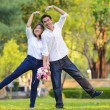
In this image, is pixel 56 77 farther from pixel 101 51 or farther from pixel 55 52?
pixel 101 51

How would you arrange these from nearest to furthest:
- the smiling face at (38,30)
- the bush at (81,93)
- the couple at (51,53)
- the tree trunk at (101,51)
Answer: the couple at (51,53) < the smiling face at (38,30) < the bush at (81,93) < the tree trunk at (101,51)

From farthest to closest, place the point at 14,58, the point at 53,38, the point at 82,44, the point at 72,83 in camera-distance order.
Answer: the point at 72,83 < the point at 82,44 < the point at 14,58 < the point at 53,38

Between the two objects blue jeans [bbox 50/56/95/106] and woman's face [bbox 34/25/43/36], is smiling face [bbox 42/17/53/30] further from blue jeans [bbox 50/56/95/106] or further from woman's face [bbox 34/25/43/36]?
blue jeans [bbox 50/56/95/106]

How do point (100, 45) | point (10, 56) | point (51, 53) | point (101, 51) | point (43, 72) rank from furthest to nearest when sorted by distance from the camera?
point (101, 51) → point (100, 45) → point (10, 56) → point (51, 53) → point (43, 72)

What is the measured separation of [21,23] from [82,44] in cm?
523

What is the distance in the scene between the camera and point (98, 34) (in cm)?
3562

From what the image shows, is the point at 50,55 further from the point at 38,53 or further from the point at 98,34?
the point at 98,34

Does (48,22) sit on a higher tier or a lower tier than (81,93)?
higher

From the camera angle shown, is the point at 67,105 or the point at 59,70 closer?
the point at 59,70

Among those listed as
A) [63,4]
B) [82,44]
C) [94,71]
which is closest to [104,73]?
[94,71]

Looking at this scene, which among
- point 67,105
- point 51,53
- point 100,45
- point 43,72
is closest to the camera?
point 43,72

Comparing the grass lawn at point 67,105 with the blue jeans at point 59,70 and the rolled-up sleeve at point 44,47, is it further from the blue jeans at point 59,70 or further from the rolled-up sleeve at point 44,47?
the rolled-up sleeve at point 44,47

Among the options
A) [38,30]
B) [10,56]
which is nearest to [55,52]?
[38,30]

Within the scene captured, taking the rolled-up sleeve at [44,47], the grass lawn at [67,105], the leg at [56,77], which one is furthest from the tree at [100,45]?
the rolled-up sleeve at [44,47]
